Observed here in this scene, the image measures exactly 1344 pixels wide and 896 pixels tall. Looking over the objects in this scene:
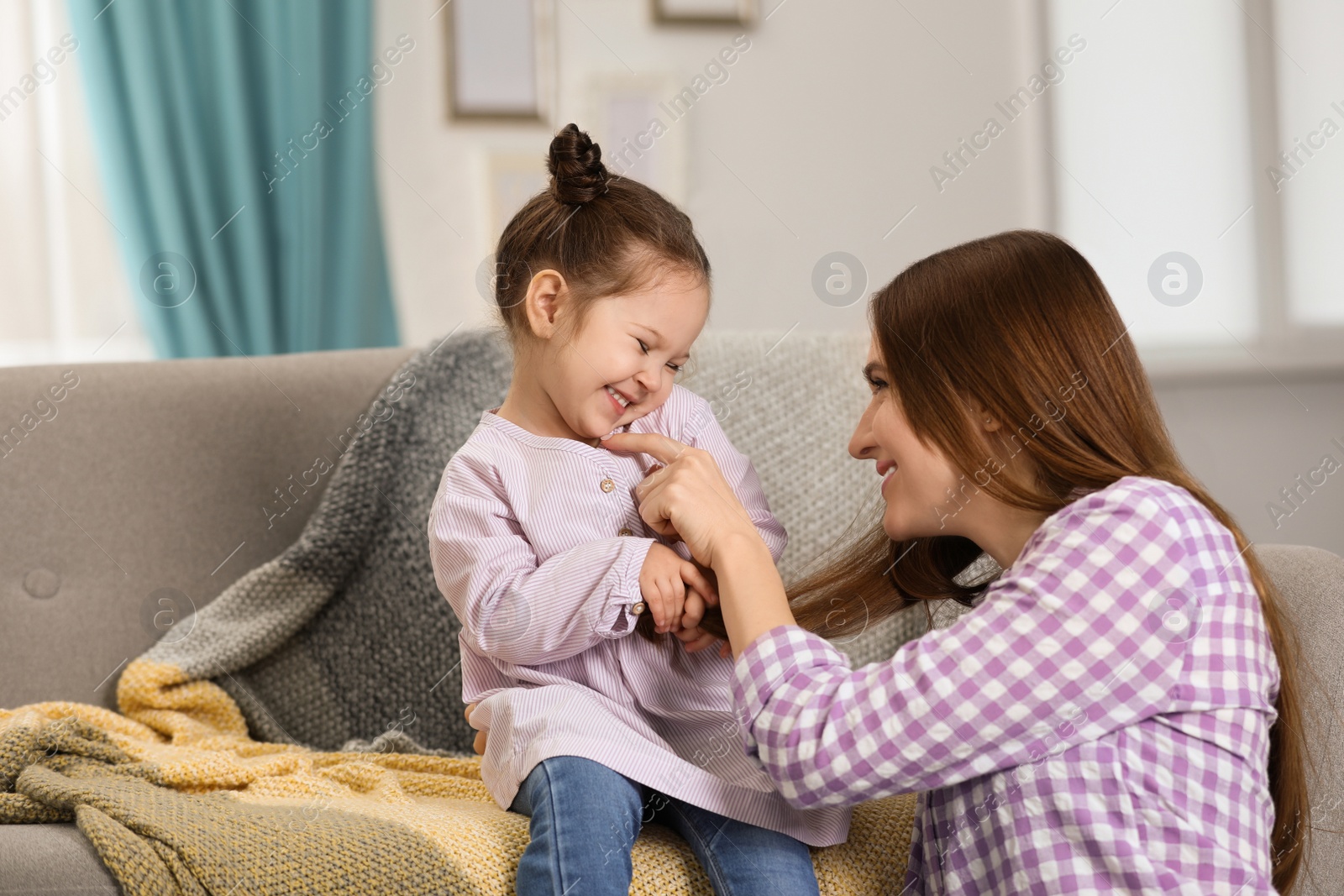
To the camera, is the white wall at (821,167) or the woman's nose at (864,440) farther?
the white wall at (821,167)

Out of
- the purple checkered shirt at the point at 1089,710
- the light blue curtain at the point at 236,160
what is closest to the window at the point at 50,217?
the light blue curtain at the point at 236,160

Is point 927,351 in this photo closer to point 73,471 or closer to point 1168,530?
point 1168,530

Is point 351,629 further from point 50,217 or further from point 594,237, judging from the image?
point 50,217

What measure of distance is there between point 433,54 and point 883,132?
114 cm

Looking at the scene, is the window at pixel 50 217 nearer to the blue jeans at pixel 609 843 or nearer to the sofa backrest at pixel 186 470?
the sofa backrest at pixel 186 470

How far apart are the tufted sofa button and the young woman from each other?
1.03 metres

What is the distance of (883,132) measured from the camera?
9.18 ft

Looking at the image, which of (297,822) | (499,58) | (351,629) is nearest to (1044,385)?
(297,822)

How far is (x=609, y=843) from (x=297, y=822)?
32 centimetres

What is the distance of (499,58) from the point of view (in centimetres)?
264

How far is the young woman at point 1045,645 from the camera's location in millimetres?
809

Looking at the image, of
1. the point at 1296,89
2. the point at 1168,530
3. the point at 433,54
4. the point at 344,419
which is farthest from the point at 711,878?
the point at 1296,89

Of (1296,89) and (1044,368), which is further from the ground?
(1296,89)

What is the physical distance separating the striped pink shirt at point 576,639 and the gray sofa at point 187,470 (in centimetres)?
44
